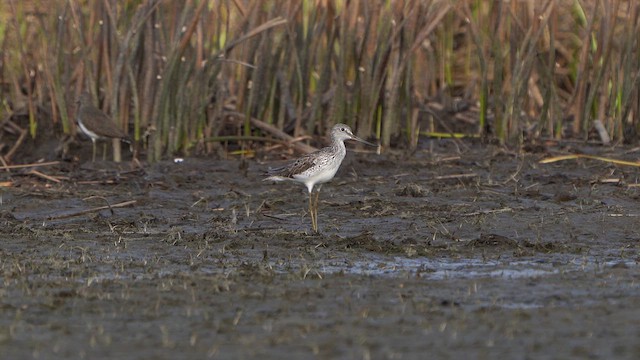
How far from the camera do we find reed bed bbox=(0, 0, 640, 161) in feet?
39.9

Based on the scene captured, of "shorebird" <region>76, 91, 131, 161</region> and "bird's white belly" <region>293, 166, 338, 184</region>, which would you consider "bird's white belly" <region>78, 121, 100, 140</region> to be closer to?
"shorebird" <region>76, 91, 131, 161</region>

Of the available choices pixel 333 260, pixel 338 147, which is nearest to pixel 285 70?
pixel 338 147

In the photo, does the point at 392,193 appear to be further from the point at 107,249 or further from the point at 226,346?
the point at 226,346

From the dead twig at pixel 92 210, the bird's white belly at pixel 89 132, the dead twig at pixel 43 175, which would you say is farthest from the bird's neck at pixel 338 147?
the bird's white belly at pixel 89 132

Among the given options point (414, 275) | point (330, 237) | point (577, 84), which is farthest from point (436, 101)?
point (414, 275)

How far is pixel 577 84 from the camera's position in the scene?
528 inches

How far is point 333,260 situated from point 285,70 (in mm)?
5059

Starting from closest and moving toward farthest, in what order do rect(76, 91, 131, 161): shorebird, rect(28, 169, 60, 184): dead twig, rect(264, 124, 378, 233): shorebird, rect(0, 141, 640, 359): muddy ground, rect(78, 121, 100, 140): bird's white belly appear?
rect(0, 141, 640, 359): muddy ground < rect(264, 124, 378, 233): shorebird < rect(28, 169, 60, 184): dead twig < rect(76, 91, 131, 161): shorebird < rect(78, 121, 100, 140): bird's white belly

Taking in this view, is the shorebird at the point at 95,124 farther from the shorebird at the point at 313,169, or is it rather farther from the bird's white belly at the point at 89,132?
the shorebird at the point at 313,169

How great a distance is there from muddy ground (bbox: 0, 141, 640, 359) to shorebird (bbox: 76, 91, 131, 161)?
31cm

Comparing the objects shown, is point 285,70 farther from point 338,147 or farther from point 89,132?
point 338,147

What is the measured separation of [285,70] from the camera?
12.9 metres

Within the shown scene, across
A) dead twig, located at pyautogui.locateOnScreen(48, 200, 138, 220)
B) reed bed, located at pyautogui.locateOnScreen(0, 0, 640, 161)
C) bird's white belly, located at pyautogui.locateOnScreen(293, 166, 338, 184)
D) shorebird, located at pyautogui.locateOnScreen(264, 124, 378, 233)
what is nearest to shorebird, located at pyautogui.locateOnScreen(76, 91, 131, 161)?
reed bed, located at pyautogui.locateOnScreen(0, 0, 640, 161)

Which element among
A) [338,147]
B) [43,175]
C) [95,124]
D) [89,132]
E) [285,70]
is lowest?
[43,175]
